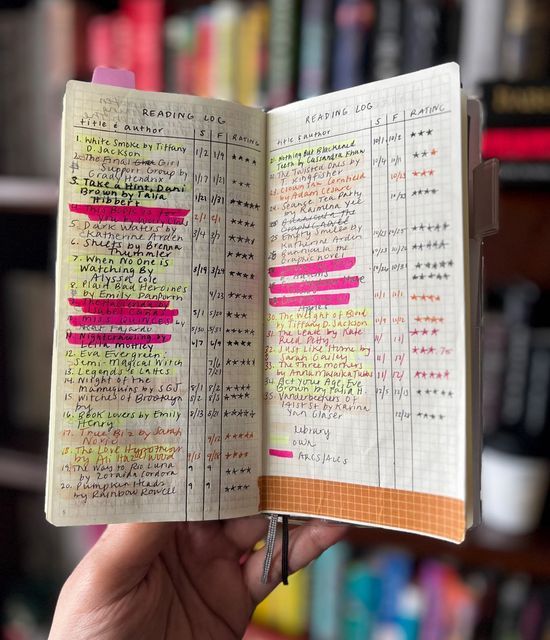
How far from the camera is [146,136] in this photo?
20.7 inches

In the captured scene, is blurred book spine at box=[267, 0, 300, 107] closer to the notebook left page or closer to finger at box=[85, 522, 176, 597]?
the notebook left page

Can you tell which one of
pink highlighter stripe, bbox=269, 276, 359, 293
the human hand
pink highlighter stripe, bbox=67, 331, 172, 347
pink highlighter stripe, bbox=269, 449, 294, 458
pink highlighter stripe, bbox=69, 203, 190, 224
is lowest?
the human hand

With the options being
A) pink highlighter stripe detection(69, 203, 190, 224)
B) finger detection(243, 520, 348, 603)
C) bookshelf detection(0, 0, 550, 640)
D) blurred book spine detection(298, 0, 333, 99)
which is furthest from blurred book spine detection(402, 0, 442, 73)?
finger detection(243, 520, 348, 603)

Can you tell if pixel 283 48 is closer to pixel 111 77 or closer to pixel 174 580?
pixel 111 77

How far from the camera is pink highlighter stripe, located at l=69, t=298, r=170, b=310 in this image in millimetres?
513

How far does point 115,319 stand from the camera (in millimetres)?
519

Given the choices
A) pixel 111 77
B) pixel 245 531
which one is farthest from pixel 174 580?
pixel 111 77

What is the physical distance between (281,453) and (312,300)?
0.47 feet

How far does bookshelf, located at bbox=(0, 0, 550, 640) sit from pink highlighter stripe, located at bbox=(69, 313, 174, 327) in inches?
18.9

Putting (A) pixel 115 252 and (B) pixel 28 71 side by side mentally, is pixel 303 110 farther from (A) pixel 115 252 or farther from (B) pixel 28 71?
(B) pixel 28 71

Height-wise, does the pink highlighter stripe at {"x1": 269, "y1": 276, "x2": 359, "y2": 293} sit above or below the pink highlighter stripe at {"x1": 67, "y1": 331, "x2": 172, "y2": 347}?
above

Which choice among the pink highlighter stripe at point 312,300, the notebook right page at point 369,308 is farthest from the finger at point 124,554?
the pink highlighter stripe at point 312,300

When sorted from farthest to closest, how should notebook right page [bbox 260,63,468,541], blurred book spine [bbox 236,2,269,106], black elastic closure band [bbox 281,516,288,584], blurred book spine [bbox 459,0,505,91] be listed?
blurred book spine [bbox 236,2,269,106] → blurred book spine [bbox 459,0,505,91] → black elastic closure band [bbox 281,516,288,584] → notebook right page [bbox 260,63,468,541]

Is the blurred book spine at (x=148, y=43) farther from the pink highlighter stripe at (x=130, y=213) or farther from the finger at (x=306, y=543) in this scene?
the finger at (x=306, y=543)
